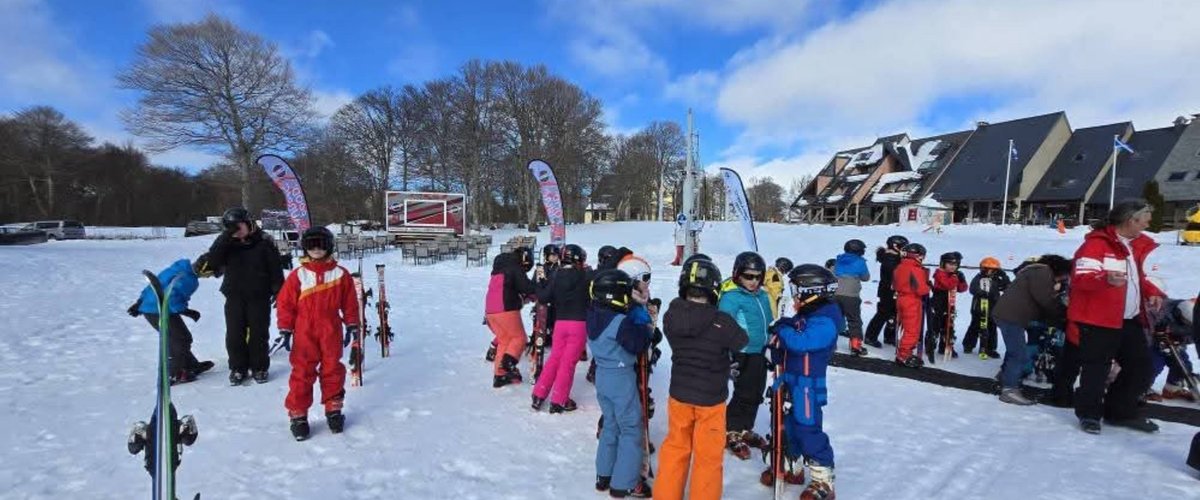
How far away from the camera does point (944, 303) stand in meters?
7.17

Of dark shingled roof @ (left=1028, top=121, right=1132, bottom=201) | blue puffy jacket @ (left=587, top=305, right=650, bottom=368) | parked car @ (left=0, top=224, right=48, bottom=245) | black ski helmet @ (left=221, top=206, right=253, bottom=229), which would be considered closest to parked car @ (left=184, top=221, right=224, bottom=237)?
parked car @ (left=0, top=224, right=48, bottom=245)

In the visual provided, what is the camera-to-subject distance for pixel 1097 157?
28484mm

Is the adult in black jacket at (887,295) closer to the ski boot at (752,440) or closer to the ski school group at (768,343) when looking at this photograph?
the ski school group at (768,343)

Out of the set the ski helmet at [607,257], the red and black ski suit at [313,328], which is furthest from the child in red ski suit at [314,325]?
the ski helmet at [607,257]

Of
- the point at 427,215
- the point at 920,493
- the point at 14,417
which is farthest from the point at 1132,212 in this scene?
the point at 427,215

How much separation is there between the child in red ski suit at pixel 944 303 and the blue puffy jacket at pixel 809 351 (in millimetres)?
4817

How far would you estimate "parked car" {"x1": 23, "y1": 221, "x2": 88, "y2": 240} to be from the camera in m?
31.4

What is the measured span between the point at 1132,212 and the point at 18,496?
807cm

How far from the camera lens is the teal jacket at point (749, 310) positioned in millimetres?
3924

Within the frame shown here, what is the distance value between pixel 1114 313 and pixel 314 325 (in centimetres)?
645

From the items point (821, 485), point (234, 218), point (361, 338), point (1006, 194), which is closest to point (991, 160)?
point (1006, 194)

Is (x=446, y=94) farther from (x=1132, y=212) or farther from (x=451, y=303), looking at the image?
(x=1132, y=212)

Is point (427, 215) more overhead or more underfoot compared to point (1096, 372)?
more overhead

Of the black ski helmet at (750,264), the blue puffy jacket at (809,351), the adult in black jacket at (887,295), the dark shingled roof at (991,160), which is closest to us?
A: the blue puffy jacket at (809,351)
